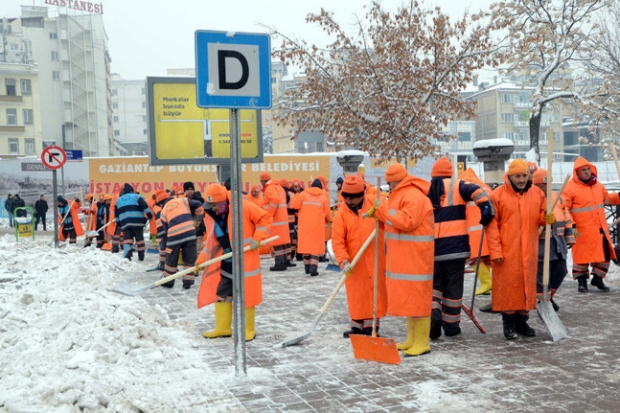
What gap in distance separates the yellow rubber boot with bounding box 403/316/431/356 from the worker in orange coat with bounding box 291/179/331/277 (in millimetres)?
6546

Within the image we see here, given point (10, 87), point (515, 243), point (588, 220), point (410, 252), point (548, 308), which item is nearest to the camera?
point (410, 252)

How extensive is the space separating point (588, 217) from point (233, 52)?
A: 257 inches

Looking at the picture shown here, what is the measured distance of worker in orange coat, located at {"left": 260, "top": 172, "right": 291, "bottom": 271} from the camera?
1401cm

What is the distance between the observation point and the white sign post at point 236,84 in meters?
5.84

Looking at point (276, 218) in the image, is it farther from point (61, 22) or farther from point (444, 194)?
point (61, 22)

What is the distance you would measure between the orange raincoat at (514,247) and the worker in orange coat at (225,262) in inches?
96.1

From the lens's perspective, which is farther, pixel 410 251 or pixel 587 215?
pixel 587 215

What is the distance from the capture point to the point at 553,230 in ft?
28.1

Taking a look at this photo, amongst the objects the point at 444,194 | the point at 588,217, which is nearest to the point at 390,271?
the point at 444,194

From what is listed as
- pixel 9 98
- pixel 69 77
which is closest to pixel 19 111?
pixel 9 98

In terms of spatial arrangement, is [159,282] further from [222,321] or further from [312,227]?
[312,227]

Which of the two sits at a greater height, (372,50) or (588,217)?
(372,50)

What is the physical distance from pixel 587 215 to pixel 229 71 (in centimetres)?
651

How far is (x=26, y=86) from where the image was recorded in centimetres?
6688
